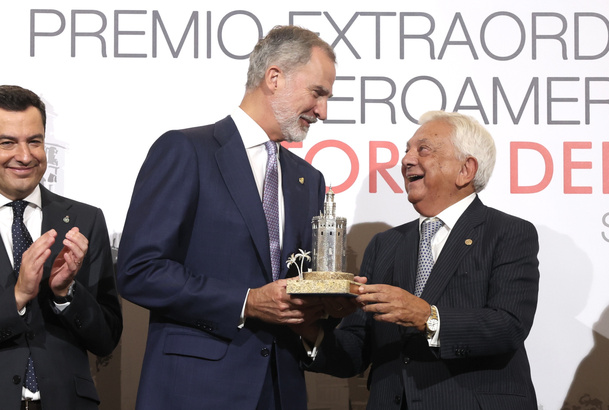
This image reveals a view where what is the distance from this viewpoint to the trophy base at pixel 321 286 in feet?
8.30

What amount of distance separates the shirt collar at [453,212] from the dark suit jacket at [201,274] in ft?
2.07

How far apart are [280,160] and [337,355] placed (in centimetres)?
73

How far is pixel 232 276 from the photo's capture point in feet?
9.15

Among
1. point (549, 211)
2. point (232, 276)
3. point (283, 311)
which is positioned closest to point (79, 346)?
point (232, 276)

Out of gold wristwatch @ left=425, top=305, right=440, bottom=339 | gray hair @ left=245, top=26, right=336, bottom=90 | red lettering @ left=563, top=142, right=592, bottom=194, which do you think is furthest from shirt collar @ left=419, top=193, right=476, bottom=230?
red lettering @ left=563, top=142, right=592, bottom=194

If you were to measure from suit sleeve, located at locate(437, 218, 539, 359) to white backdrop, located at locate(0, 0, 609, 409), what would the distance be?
1077 mm

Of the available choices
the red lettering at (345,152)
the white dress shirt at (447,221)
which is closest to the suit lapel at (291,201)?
the white dress shirt at (447,221)

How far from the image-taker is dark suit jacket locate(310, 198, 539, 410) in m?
2.89

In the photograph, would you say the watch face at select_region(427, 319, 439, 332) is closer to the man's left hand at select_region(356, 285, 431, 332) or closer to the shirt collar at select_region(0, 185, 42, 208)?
the man's left hand at select_region(356, 285, 431, 332)

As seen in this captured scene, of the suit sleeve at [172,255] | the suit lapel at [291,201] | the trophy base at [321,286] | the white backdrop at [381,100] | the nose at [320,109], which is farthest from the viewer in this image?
the white backdrop at [381,100]

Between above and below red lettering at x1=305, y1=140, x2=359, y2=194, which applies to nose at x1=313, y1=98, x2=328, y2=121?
above

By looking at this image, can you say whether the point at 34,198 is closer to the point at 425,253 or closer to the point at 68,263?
the point at 68,263

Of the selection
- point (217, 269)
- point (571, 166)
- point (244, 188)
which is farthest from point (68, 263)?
point (571, 166)

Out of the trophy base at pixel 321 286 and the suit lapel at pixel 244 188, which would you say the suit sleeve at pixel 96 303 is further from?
the trophy base at pixel 321 286
